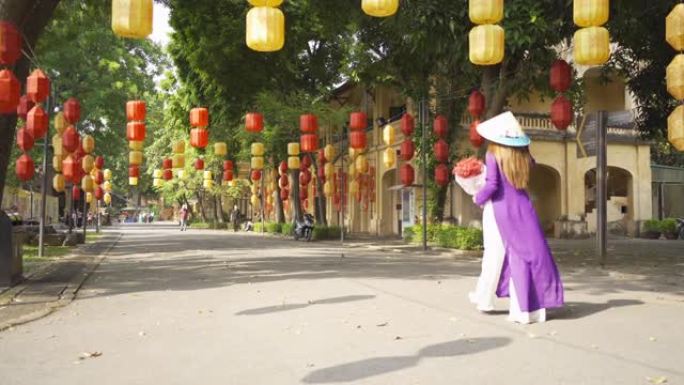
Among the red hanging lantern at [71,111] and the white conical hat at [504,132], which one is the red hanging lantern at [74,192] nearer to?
the red hanging lantern at [71,111]

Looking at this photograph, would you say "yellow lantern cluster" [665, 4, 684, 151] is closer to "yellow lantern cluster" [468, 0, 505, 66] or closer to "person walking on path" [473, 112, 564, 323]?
"yellow lantern cluster" [468, 0, 505, 66]

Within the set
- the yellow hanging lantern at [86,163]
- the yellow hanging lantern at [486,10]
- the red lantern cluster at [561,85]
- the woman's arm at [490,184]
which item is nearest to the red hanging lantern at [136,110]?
the yellow hanging lantern at [86,163]

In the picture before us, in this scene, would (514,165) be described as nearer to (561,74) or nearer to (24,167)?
(561,74)

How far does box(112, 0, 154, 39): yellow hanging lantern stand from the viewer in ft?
27.2

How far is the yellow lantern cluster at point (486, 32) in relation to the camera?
32.5ft

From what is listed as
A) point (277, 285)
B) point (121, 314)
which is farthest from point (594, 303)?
point (121, 314)

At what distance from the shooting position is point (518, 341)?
5.48 meters

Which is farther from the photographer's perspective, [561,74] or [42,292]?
[561,74]

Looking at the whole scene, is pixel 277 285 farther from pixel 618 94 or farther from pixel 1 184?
pixel 618 94

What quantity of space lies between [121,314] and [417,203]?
20571 mm

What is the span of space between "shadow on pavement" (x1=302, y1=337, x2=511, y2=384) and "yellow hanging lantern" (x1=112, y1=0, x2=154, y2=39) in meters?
5.67

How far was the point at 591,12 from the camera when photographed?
9562 mm

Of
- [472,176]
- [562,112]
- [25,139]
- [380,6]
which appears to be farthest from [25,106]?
[562,112]

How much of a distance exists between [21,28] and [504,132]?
7.40 meters
